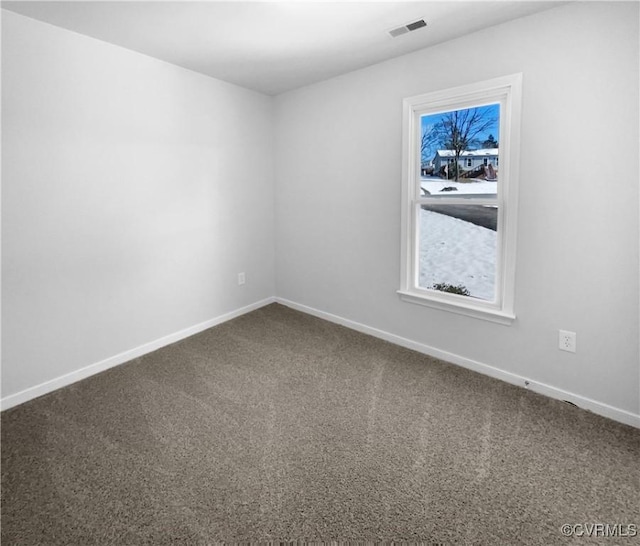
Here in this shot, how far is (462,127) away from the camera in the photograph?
8.92ft

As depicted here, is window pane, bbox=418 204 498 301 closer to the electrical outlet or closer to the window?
the window

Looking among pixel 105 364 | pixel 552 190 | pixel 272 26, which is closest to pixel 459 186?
pixel 552 190

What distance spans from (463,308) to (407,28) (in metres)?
1.99

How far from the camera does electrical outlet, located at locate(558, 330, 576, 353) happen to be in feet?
7.50

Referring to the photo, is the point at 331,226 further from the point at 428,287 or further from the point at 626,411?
the point at 626,411

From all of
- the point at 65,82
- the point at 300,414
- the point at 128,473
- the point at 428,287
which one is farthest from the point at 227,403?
the point at 65,82

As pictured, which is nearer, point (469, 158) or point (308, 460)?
point (308, 460)

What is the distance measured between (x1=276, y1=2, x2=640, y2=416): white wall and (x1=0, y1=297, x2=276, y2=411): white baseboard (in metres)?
1.67

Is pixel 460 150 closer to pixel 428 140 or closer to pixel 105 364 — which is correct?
pixel 428 140

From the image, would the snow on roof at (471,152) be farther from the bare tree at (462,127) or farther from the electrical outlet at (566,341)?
the electrical outlet at (566,341)

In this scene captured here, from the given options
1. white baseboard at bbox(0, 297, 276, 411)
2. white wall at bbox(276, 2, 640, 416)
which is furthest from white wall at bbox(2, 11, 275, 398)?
white wall at bbox(276, 2, 640, 416)

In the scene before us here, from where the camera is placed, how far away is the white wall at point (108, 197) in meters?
2.30

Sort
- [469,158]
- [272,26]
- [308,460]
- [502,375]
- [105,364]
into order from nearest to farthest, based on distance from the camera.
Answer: [308,460] < [272,26] < [502,375] < [469,158] < [105,364]

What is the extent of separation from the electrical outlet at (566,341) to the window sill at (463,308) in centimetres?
29
